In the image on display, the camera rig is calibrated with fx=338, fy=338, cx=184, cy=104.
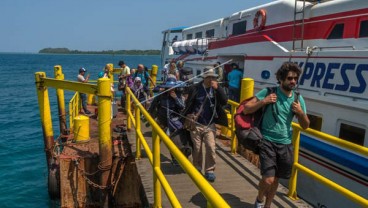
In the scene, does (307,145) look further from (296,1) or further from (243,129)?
(243,129)

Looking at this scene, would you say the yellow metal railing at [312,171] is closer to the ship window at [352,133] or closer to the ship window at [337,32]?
the ship window at [352,133]

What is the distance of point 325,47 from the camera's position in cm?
639

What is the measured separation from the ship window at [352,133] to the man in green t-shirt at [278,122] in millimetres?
2460

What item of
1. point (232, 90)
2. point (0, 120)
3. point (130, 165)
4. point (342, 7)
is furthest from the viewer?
point (0, 120)

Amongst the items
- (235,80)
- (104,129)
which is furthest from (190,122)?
(235,80)

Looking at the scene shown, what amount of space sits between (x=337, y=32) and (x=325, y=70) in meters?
0.91

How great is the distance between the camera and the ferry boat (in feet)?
18.3

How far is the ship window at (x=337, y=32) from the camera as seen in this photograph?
645 cm

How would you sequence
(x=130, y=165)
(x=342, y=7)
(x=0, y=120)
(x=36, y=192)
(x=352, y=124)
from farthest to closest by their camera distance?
(x=0, y=120)
(x=36, y=192)
(x=130, y=165)
(x=342, y=7)
(x=352, y=124)

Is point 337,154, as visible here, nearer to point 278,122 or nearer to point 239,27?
point 278,122

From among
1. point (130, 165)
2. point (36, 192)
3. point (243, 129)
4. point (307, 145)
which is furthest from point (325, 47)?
point (36, 192)

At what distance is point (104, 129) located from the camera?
23.3ft

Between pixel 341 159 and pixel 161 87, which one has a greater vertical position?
pixel 161 87

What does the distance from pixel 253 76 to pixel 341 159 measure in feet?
11.5
